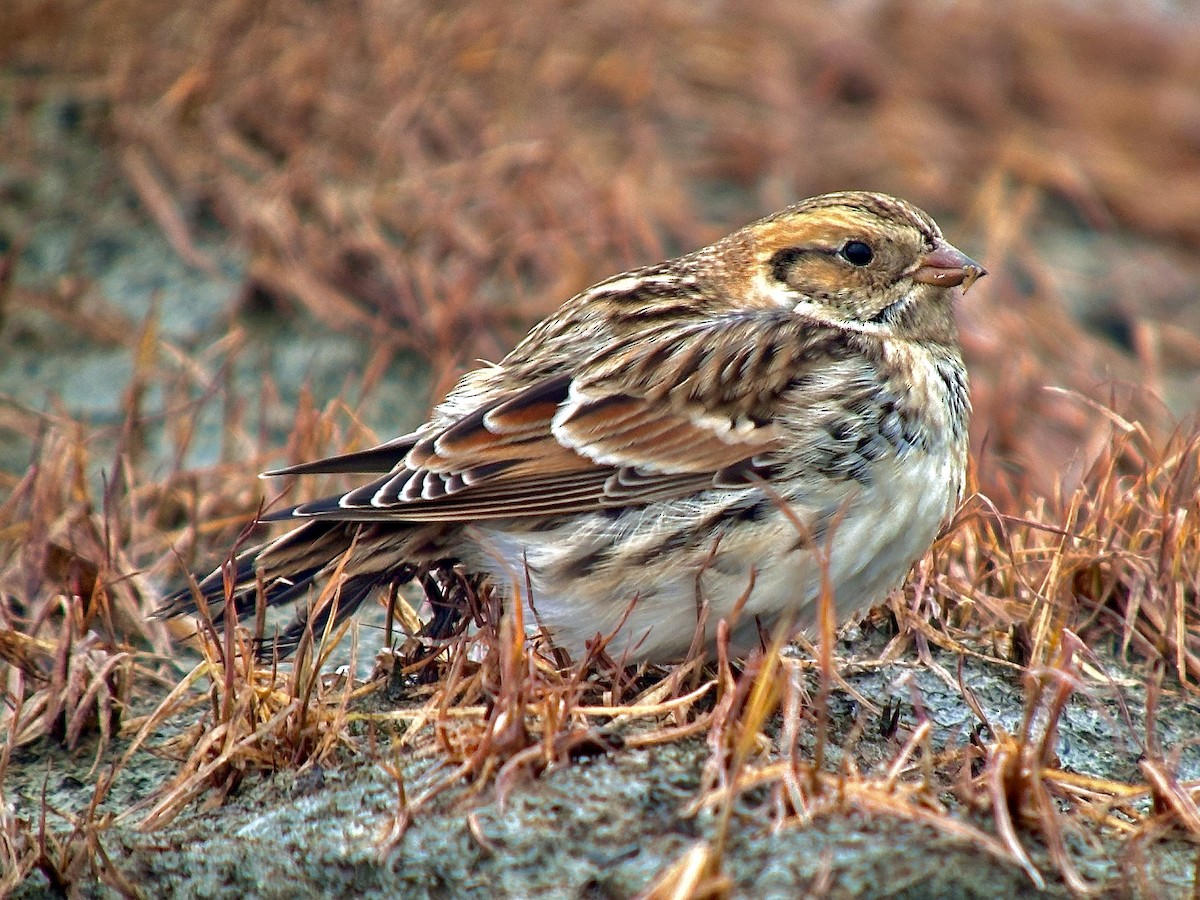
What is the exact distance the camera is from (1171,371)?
6727 millimetres

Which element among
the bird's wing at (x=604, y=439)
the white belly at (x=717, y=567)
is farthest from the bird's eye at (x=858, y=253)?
the white belly at (x=717, y=567)

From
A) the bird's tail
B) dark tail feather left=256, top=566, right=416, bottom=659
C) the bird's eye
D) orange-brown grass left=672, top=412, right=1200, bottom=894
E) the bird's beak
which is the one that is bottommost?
orange-brown grass left=672, top=412, right=1200, bottom=894

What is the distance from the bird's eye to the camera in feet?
12.5

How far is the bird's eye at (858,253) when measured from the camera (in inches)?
150

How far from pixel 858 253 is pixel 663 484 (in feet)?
2.85

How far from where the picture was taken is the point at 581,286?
5.88 m

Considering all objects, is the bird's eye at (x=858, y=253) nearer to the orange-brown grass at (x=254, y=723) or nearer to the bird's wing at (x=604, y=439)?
the bird's wing at (x=604, y=439)

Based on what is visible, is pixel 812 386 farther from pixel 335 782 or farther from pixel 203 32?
pixel 203 32

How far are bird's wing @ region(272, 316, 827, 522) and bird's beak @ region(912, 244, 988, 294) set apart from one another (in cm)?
42

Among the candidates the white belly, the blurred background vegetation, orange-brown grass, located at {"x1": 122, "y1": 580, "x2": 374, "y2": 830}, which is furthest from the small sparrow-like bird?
the blurred background vegetation

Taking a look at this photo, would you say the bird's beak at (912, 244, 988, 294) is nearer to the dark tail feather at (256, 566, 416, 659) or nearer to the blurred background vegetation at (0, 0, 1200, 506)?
the blurred background vegetation at (0, 0, 1200, 506)

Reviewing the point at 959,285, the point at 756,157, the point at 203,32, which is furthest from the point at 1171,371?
the point at 203,32

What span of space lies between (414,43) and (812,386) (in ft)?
12.7

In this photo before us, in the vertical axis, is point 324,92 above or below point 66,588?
above
